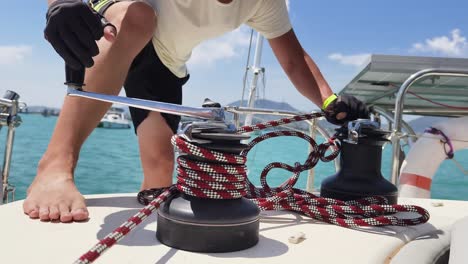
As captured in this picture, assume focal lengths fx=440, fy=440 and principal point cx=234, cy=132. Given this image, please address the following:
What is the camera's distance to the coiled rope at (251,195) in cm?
74

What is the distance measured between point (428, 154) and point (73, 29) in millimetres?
1969

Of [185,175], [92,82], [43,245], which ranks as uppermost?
[92,82]

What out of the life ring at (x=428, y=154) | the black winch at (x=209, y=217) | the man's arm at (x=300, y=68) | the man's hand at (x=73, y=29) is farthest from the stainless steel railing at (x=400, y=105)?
the man's hand at (x=73, y=29)

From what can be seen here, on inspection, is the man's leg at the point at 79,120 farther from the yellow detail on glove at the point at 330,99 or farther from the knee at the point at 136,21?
the yellow detail on glove at the point at 330,99

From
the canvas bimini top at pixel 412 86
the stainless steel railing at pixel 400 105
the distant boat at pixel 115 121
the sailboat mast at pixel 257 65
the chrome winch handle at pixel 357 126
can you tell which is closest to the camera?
the chrome winch handle at pixel 357 126

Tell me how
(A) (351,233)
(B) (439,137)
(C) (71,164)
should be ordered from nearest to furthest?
(A) (351,233)
(C) (71,164)
(B) (439,137)

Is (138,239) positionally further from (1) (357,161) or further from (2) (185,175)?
(1) (357,161)

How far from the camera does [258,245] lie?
2.54ft

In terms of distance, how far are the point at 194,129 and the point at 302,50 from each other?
1.05 meters

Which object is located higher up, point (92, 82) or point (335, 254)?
Result: point (92, 82)

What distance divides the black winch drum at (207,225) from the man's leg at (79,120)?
236 millimetres

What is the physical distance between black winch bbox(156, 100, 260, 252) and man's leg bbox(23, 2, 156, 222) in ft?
0.79

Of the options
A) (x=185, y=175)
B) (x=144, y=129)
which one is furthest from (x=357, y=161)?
(x=144, y=129)

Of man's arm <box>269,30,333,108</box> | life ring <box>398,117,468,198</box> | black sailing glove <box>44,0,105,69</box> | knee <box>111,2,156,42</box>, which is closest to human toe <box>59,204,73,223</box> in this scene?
black sailing glove <box>44,0,105,69</box>
